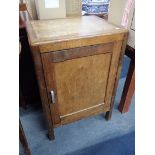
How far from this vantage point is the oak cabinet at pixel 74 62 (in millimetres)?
743

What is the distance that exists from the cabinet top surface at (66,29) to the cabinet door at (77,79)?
67 millimetres

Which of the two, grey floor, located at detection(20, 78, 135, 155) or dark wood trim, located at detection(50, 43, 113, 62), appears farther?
grey floor, located at detection(20, 78, 135, 155)

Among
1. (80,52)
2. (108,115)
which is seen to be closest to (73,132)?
(108,115)

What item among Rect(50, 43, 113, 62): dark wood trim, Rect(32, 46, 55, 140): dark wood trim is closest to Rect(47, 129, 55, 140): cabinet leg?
Rect(32, 46, 55, 140): dark wood trim

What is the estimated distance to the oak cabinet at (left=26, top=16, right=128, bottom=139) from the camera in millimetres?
743

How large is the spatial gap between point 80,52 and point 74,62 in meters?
0.06

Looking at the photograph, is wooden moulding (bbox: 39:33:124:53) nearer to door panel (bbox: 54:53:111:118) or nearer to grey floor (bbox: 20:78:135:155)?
door panel (bbox: 54:53:111:118)

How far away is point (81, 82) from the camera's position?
3.05ft

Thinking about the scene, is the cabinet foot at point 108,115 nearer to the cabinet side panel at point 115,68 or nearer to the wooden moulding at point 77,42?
the cabinet side panel at point 115,68
